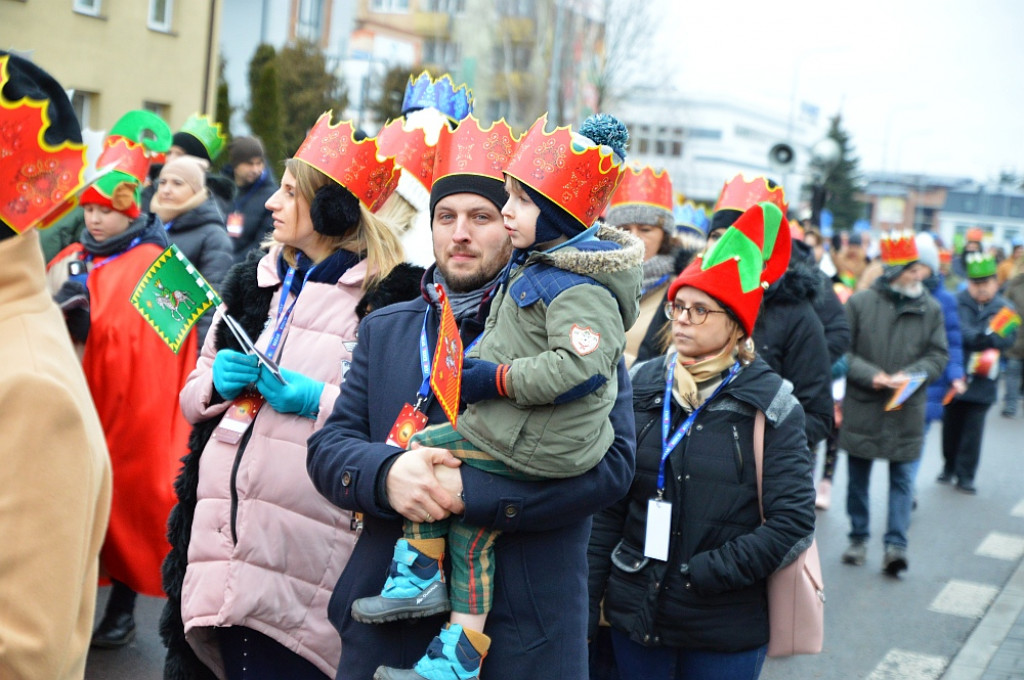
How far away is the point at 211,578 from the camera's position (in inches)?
139

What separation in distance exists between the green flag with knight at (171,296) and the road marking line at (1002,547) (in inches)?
280

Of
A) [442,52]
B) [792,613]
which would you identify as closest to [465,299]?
[792,613]

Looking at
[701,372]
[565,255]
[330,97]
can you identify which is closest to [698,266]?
[701,372]

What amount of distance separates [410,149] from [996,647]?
430cm

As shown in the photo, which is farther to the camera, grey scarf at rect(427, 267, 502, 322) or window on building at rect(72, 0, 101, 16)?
window on building at rect(72, 0, 101, 16)

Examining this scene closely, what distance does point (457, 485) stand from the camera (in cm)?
265

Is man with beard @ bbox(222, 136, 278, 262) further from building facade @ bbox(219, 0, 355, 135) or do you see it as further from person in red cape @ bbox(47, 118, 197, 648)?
building facade @ bbox(219, 0, 355, 135)

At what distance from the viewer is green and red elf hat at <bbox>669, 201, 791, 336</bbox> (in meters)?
3.97

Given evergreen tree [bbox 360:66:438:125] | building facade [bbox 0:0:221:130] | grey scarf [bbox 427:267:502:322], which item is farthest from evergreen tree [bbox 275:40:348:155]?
grey scarf [bbox 427:267:502:322]

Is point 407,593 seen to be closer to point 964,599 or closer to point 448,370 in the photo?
point 448,370

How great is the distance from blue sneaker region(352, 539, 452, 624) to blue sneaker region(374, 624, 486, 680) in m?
0.07

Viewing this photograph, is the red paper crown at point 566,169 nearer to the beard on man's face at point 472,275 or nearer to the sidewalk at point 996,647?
the beard on man's face at point 472,275

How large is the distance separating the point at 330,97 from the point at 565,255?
32.1 m

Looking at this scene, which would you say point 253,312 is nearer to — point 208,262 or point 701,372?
point 701,372
